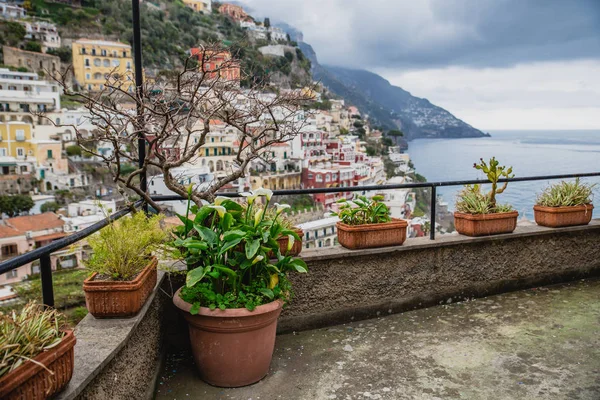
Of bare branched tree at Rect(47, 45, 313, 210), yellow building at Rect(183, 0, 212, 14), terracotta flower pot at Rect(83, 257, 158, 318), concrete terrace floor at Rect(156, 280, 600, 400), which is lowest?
concrete terrace floor at Rect(156, 280, 600, 400)

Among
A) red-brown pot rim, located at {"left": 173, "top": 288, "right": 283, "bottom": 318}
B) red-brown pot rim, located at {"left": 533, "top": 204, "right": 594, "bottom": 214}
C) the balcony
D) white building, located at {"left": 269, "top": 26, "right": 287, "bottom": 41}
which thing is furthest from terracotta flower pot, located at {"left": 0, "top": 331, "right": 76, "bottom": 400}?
white building, located at {"left": 269, "top": 26, "right": 287, "bottom": 41}

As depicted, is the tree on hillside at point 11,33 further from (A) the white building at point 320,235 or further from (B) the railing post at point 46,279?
(B) the railing post at point 46,279

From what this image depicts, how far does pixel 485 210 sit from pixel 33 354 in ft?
11.0

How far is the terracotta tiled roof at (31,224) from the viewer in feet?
122

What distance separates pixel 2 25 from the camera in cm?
7300

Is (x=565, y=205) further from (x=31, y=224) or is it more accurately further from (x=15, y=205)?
(x=15, y=205)

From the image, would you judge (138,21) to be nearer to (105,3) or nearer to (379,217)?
(379,217)

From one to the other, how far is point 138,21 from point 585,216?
3.96 m

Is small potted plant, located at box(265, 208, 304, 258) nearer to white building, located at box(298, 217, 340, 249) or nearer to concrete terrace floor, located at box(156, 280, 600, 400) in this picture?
white building, located at box(298, 217, 340, 249)

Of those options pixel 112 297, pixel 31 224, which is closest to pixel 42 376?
pixel 112 297

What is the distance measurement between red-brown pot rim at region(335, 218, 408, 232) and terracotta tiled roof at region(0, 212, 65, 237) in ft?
125

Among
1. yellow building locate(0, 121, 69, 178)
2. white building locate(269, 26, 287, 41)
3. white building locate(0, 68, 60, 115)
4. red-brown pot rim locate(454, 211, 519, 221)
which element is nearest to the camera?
red-brown pot rim locate(454, 211, 519, 221)

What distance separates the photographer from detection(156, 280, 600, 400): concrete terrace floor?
237 centimetres

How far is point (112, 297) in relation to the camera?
1932 mm
